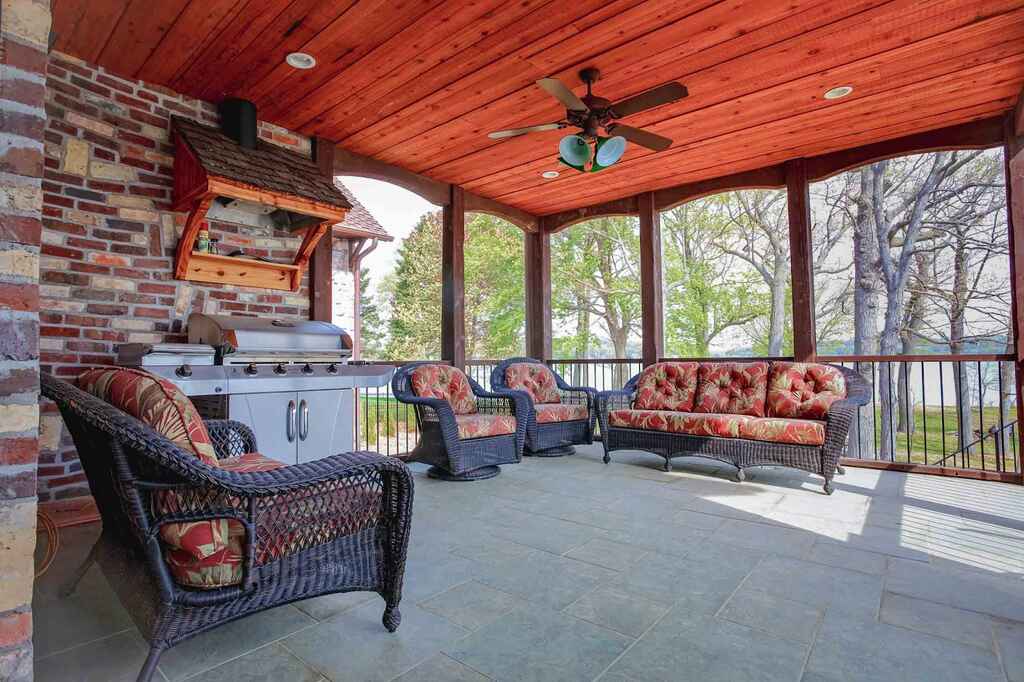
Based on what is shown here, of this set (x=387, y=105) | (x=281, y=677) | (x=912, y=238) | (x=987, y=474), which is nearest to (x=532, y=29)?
(x=387, y=105)

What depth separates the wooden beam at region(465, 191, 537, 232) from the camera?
19.6 feet

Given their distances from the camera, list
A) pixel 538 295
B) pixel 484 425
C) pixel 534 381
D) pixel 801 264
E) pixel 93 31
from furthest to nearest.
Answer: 1. pixel 538 295
2. pixel 534 381
3. pixel 801 264
4. pixel 484 425
5. pixel 93 31

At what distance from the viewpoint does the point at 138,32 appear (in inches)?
116

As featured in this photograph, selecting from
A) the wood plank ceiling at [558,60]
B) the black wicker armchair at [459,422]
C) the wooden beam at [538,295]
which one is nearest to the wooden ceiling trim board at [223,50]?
the wood plank ceiling at [558,60]

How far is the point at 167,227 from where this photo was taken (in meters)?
3.53

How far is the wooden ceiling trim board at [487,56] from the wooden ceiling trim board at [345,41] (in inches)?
16.3

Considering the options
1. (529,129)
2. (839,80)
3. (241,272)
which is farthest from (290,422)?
(839,80)

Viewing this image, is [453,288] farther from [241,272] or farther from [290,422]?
[290,422]

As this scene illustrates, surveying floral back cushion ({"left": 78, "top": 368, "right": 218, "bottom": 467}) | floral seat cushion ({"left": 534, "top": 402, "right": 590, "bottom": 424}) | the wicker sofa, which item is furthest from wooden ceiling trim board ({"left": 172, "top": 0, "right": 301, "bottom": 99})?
the wicker sofa

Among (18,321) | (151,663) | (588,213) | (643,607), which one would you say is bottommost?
(643,607)

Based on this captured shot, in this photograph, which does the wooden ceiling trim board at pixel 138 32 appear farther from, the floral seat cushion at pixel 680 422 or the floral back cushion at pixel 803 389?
the floral back cushion at pixel 803 389

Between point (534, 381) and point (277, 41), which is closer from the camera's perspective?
point (277, 41)

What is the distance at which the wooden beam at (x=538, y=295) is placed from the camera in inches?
264

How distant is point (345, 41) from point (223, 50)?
28.5 inches
